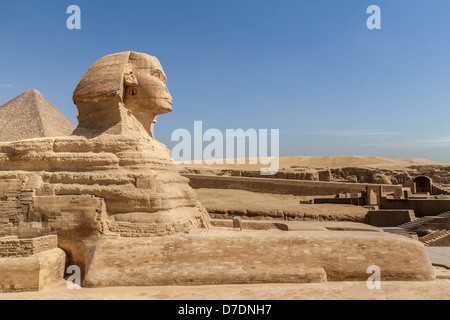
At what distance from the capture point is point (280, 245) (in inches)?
278

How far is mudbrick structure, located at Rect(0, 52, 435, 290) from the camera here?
6.77m

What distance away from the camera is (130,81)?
8.80 metres

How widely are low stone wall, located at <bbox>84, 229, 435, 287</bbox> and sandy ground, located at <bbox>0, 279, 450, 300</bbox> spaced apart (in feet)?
0.63

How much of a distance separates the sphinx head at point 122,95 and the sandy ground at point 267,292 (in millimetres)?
3908

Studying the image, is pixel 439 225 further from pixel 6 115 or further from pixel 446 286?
pixel 6 115

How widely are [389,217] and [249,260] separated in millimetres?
10074

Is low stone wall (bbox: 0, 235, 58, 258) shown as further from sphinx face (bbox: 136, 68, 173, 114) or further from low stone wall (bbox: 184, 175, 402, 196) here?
low stone wall (bbox: 184, 175, 402, 196)

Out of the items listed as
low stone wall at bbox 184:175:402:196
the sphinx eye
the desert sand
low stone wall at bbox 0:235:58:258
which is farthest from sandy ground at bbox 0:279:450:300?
low stone wall at bbox 184:175:402:196

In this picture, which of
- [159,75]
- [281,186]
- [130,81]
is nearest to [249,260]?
[130,81]

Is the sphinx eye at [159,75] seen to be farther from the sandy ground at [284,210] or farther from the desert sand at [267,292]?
the sandy ground at [284,210]

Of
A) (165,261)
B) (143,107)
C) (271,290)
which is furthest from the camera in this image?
(143,107)

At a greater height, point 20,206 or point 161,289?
point 20,206

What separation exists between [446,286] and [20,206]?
9.22m
